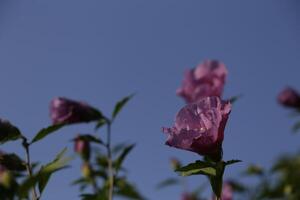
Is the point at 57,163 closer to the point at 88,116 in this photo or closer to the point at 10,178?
the point at 10,178

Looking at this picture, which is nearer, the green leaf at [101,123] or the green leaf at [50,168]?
the green leaf at [50,168]

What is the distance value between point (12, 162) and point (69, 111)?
0.63m

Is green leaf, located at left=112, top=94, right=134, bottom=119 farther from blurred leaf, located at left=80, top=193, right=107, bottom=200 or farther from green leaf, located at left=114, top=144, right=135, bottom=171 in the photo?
blurred leaf, located at left=80, top=193, right=107, bottom=200

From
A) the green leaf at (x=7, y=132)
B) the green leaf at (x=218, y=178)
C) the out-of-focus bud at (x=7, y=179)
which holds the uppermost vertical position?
the green leaf at (x=7, y=132)

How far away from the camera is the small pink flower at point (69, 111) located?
222 centimetres

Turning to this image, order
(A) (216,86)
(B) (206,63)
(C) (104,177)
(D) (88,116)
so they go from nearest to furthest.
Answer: (D) (88,116)
(A) (216,86)
(B) (206,63)
(C) (104,177)

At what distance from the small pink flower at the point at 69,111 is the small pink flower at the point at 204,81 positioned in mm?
590

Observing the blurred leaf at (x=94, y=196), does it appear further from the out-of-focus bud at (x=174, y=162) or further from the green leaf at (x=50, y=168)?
the out-of-focus bud at (x=174, y=162)

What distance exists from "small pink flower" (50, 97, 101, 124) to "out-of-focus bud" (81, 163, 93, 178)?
1015 mm

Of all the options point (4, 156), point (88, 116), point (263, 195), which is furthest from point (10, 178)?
point (263, 195)

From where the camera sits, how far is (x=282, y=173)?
18.8 feet

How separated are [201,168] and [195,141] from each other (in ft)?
0.26

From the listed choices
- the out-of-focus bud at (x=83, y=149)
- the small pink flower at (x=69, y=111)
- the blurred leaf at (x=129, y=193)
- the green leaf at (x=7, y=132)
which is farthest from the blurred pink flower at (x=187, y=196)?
the green leaf at (x=7, y=132)

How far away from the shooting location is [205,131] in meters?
1.27
